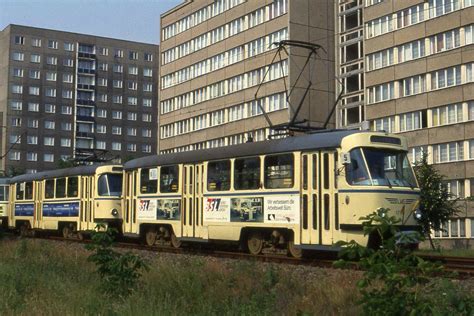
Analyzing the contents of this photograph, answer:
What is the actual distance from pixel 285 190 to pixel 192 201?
→ 13.2ft

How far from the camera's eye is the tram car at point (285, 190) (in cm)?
1467

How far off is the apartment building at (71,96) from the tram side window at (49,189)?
69.0 m

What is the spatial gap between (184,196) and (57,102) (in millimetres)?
88379

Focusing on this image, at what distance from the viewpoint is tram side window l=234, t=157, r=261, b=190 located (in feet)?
56.1

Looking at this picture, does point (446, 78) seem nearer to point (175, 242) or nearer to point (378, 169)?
point (175, 242)

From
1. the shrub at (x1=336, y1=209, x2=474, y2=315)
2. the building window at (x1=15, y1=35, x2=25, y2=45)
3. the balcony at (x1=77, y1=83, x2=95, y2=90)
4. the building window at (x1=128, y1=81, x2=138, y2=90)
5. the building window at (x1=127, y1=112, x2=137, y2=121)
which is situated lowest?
the shrub at (x1=336, y1=209, x2=474, y2=315)

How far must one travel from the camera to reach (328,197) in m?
15.1

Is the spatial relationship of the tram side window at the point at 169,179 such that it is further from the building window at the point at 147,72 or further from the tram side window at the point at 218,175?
the building window at the point at 147,72

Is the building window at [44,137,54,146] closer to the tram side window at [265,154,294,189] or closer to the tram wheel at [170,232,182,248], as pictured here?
the tram wheel at [170,232,182,248]

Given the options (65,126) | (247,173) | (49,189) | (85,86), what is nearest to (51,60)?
(85,86)

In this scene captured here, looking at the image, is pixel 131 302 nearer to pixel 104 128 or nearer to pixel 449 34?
pixel 449 34

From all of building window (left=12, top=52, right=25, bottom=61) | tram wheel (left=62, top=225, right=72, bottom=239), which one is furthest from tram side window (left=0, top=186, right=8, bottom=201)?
building window (left=12, top=52, right=25, bottom=61)

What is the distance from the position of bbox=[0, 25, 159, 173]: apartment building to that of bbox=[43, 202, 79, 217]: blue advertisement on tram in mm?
69249

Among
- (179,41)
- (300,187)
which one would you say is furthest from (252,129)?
(300,187)
